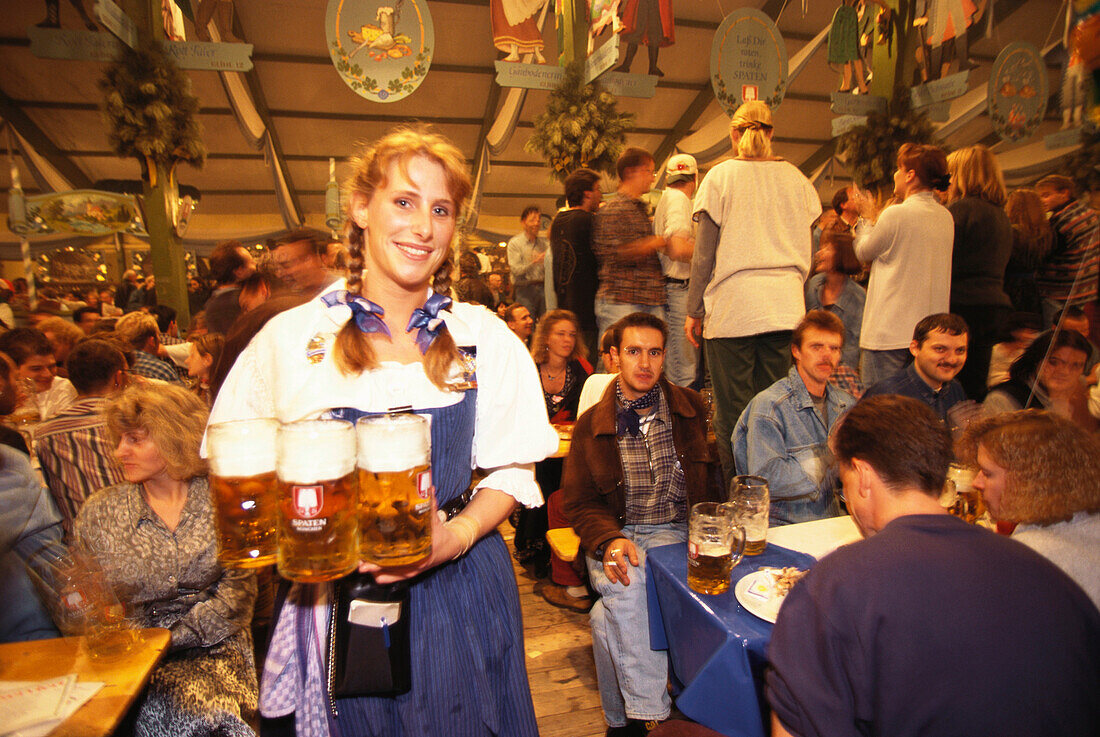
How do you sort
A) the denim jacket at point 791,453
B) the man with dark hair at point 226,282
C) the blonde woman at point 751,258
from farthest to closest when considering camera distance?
the man with dark hair at point 226,282
the blonde woman at point 751,258
the denim jacket at point 791,453

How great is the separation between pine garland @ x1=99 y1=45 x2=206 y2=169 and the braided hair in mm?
4865

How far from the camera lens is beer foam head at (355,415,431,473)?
736mm

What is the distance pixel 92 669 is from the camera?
1.23 meters

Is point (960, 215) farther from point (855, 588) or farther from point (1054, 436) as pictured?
point (855, 588)

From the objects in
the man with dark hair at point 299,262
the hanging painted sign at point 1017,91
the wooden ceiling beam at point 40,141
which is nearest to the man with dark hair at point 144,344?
the man with dark hair at point 299,262

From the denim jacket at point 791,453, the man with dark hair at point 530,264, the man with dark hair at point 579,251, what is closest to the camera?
the denim jacket at point 791,453

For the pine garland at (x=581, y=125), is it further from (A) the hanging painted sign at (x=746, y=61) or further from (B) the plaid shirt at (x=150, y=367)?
(B) the plaid shirt at (x=150, y=367)

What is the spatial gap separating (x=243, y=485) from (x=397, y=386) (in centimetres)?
31

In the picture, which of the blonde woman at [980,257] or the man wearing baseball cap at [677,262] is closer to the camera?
the blonde woman at [980,257]

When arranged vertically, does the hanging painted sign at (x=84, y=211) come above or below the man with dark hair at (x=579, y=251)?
above

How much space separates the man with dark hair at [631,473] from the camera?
195 centimetres

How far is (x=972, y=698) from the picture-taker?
86cm

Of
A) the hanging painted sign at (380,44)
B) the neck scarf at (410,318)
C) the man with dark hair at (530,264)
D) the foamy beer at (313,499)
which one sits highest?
the hanging painted sign at (380,44)

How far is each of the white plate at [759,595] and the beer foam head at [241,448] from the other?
109 cm
